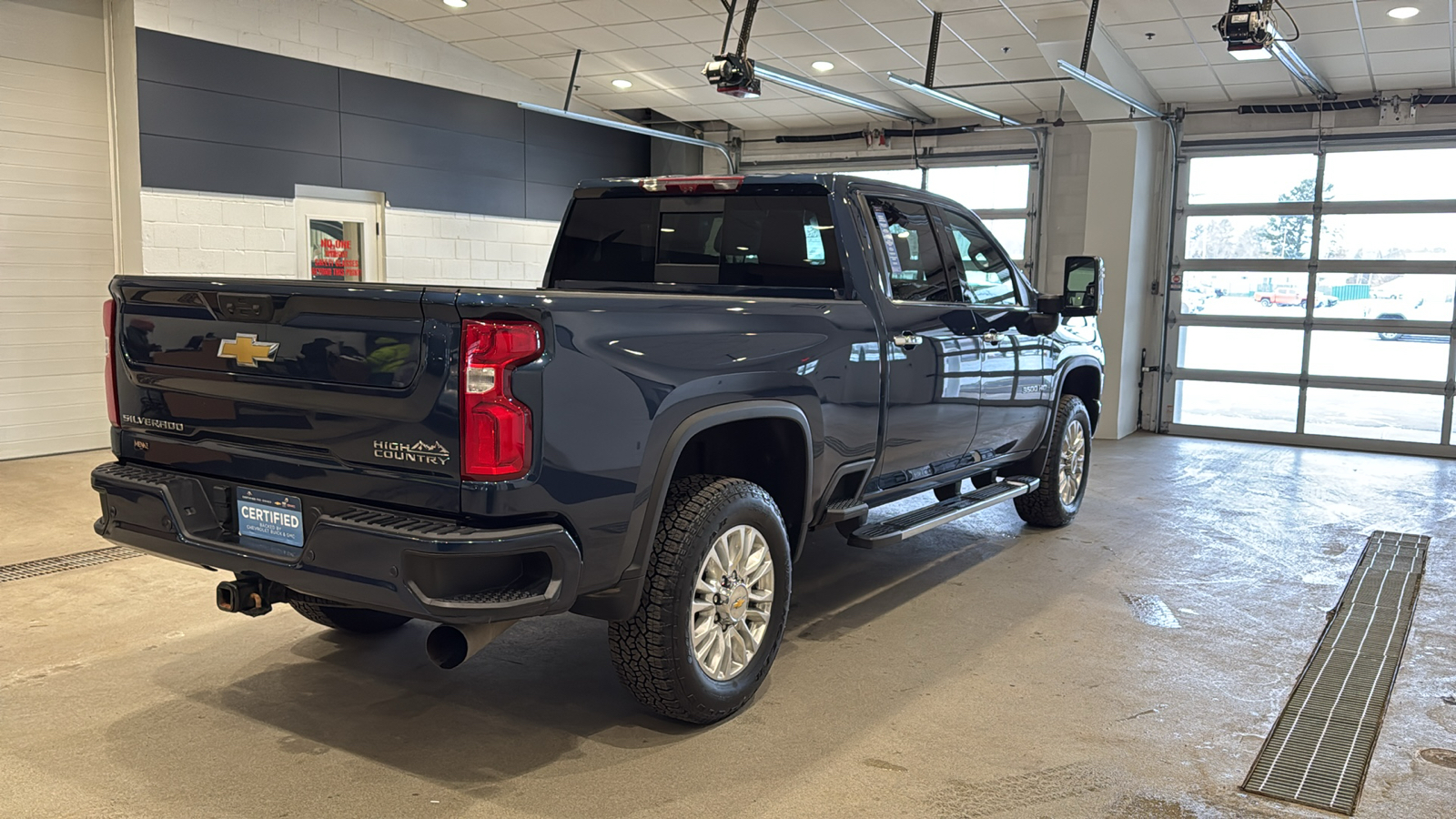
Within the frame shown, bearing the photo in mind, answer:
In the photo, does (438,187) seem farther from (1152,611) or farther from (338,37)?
(1152,611)

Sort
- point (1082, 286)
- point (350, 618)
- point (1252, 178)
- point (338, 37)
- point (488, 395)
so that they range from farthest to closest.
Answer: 1. point (1252, 178)
2. point (338, 37)
3. point (1082, 286)
4. point (350, 618)
5. point (488, 395)

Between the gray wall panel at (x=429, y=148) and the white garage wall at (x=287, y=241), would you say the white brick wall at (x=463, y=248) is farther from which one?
the gray wall panel at (x=429, y=148)

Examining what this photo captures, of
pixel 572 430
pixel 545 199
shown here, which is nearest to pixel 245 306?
pixel 572 430

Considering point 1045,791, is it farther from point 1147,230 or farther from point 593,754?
point 1147,230

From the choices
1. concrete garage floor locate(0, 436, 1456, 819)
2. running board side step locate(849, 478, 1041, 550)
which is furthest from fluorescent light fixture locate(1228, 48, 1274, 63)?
running board side step locate(849, 478, 1041, 550)

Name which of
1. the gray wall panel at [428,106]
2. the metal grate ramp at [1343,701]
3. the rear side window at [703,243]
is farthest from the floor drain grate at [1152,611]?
the gray wall panel at [428,106]

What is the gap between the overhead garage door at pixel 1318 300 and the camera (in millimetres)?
9398

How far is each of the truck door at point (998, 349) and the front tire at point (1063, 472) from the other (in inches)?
15.6

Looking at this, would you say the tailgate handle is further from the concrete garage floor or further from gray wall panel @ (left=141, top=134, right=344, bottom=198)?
gray wall panel @ (left=141, top=134, right=344, bottom=198)

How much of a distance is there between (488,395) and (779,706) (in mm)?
1467

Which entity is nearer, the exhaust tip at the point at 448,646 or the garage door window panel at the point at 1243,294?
the exhaust tip at the point at 448,646

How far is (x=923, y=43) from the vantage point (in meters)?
8.80

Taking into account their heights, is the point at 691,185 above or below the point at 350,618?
above

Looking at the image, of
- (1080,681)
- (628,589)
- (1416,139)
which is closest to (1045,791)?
(1080,681)
